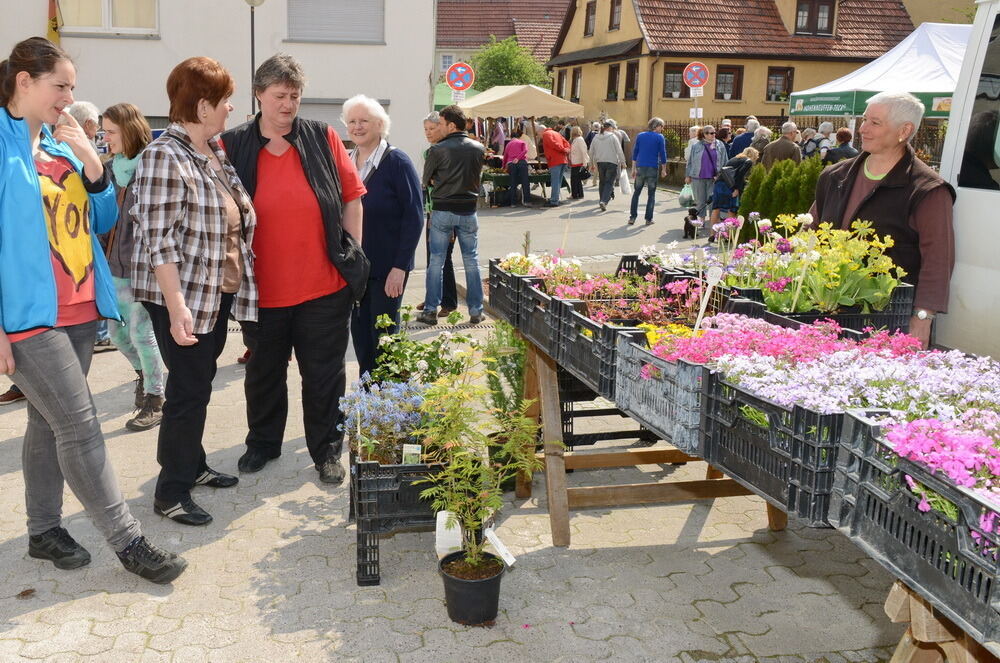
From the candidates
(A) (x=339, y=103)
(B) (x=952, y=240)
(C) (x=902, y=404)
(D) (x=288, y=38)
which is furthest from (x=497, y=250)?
(C) (x=902, y=404)

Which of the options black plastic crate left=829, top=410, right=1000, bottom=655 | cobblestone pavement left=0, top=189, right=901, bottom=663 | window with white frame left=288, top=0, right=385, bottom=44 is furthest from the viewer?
window with white frame left=288, top=0, right=385, bottom=44

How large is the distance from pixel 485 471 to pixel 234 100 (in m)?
10.7

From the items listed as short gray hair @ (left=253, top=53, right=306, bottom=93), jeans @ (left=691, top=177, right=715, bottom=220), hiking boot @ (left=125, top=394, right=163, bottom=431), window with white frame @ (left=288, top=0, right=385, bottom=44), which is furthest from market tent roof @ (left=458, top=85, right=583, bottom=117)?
short gray hair @ (left=253, top=53, right=306, bottom=93)

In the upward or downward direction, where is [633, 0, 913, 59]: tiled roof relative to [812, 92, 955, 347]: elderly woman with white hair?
upward

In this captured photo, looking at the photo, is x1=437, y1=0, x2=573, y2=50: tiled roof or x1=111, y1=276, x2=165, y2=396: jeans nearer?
x1=111, y1=276, x2=165, y2=396: jeans

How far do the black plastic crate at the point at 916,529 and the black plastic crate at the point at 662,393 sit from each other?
611mm

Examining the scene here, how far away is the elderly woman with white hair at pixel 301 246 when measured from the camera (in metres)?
4.43

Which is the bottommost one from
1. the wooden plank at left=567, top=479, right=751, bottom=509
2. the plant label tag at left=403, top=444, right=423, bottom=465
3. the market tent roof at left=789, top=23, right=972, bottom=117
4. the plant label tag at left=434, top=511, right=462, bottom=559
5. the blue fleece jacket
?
the wooden plank at left=567, top=479, right=751, bottom=509

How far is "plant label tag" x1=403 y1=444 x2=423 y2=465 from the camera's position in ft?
12.8

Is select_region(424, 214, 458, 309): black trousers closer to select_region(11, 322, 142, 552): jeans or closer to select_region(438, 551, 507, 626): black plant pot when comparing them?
select_region(11, 322, 142, 552): jeans

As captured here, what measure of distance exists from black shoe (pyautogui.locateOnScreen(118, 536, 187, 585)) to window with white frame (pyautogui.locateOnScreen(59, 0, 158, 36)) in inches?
433

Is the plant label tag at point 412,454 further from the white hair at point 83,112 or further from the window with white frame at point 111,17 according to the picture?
the window with white frame at point 111,17

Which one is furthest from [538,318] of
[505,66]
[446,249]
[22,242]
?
[505,66]

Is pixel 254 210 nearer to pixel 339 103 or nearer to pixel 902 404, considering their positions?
pixel 902 404
